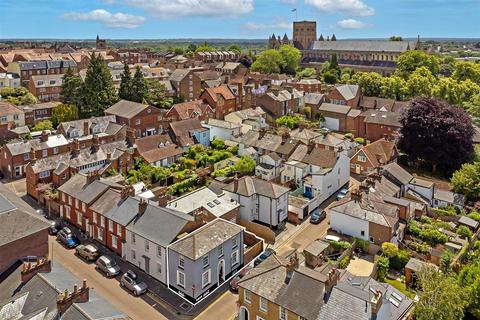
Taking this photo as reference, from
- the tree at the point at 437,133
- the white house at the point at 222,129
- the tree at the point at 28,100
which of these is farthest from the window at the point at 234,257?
the tree at the point at 28,100

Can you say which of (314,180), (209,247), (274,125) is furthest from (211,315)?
(274,125)

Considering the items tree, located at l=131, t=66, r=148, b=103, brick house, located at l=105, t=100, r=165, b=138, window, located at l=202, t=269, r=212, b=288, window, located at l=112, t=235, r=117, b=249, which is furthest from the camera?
tree, located at l=131, t=66, r=148, b=103

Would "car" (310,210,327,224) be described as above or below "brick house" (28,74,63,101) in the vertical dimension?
below

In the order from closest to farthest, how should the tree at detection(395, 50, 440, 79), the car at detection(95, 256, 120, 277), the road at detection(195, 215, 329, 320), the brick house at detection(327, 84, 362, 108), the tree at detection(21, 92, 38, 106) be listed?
the road at detection(195, 215, 329, 320) < the car at detection(95, 256, 120, 277) < the tree at detection(21, 92, 38, 106) < the brick house at detection(327, 84, 362, 108) < the tree at detection(395, 50, 440, 79)

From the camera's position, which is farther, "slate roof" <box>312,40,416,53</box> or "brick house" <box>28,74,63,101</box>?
"slate roof" <box>312,40,416,53</box>

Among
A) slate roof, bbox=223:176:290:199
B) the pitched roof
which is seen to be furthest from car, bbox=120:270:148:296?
the pitched roof

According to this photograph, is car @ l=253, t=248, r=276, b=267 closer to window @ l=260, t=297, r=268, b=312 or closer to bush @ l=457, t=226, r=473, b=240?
window @ l=260, t=297, r=268, b=312

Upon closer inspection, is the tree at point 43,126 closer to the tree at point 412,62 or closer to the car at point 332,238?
the car at point 332,238
